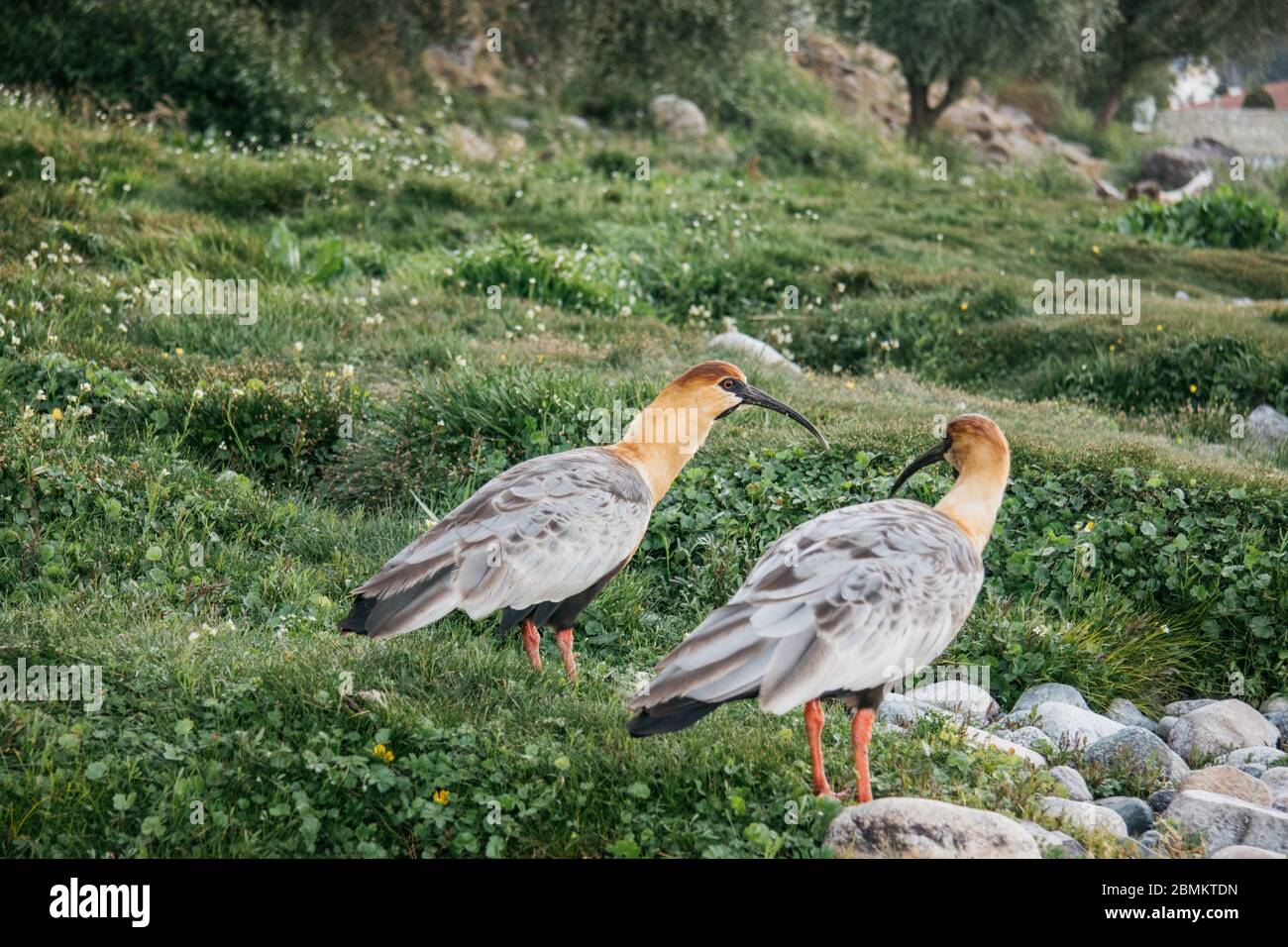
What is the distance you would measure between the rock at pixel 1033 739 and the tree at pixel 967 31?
19.3m

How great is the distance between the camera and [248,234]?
1170cm

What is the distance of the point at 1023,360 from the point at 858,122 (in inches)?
604

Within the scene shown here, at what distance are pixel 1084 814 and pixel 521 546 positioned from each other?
237 cm

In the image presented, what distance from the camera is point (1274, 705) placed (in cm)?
659

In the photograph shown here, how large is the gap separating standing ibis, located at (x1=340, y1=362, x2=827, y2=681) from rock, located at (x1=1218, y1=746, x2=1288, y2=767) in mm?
2610

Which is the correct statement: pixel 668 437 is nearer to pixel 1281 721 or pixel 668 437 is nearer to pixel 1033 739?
pixel 1033 739

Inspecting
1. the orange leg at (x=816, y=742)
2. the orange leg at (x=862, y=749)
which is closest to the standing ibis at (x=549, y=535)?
the orange leg at (x=816, y=742)

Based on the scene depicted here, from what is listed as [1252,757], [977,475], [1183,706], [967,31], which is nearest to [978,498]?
[977,475]

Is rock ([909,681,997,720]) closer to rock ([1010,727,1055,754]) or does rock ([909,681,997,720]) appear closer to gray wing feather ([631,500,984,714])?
rock ([1010,727,1055,754])

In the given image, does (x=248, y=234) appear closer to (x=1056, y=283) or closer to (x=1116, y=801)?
(x=1056, y=283)

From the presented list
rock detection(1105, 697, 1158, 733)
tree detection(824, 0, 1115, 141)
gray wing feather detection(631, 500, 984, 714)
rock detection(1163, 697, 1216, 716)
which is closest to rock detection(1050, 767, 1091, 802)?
gray wing feather detection(631, 500, 984, 714)

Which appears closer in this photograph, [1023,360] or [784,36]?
[1023,360]

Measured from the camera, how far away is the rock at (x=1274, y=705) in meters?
6.54
